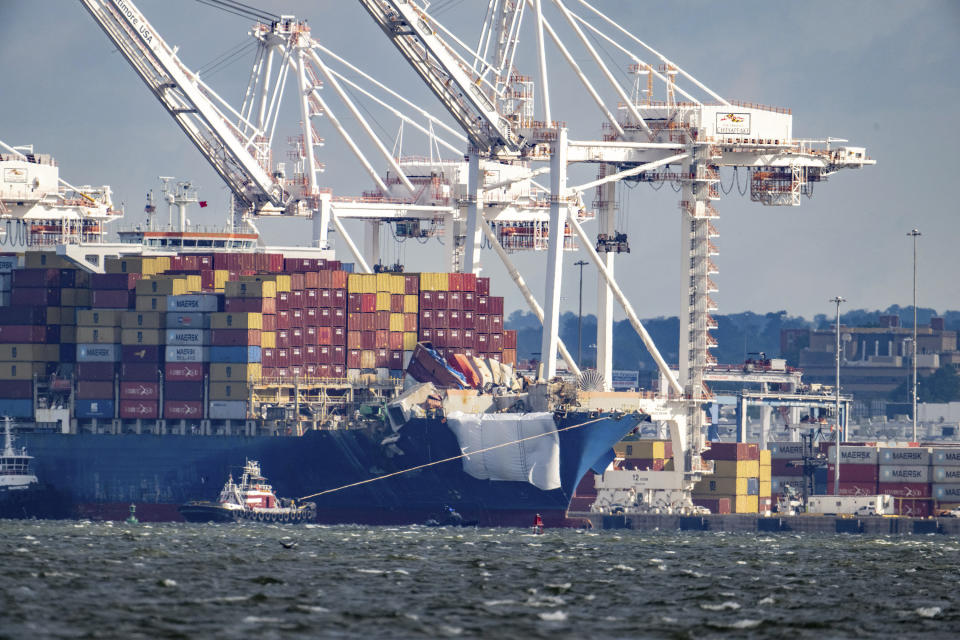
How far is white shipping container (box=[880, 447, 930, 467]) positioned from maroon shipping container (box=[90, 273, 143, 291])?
146 ft

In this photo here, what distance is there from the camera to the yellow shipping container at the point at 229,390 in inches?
3880

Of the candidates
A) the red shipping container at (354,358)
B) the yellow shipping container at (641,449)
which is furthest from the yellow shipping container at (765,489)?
the red shipping container at (354,358)

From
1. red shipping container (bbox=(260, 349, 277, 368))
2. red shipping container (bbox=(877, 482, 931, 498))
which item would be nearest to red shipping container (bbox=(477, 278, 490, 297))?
red shipping container (bbox=(260, 349, 277, 368))

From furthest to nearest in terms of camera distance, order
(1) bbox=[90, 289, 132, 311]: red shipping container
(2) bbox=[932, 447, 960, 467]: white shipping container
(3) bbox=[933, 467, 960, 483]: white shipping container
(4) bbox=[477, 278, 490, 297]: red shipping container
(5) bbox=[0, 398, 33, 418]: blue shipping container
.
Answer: (3) bbox=[933, 467, 960, 483]: white shipping container < (2) bbox=[932, 447, 960, 467]: white shipping container < (5) bbox=[0, 398, 33, 418]: blue shipping container < (1) bbox=[90, 289, 132, 311]: red shipping container < (4) bbox=[477, 278, 490, 297]: red shipping container

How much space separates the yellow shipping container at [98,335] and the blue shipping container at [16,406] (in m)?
4.65

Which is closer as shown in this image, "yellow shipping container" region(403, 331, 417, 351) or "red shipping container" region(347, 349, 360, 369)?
"red shipping container" region(347, 349, 360, 369)

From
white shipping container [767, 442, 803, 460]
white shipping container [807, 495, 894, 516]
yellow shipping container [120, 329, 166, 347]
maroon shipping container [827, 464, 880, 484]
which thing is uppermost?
yellow shipping container [120, 329, 166, 347]

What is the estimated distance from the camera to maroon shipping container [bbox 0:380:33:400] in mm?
102250

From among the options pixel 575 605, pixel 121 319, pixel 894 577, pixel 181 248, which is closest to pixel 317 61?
pixel 181 248

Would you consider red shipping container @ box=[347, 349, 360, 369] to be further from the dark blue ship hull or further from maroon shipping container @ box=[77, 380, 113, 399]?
maroon shipping container @ box=[77, 380, 113, 399]

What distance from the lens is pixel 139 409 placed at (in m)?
100

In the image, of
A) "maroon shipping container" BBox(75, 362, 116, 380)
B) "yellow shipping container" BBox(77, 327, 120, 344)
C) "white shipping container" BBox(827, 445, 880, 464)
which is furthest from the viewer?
"white shipping container" BBox(827, 445, 880, 464)

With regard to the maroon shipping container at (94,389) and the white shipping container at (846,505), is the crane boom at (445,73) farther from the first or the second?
the white shipping container at (846,505)

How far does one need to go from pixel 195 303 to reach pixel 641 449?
2677 cm
